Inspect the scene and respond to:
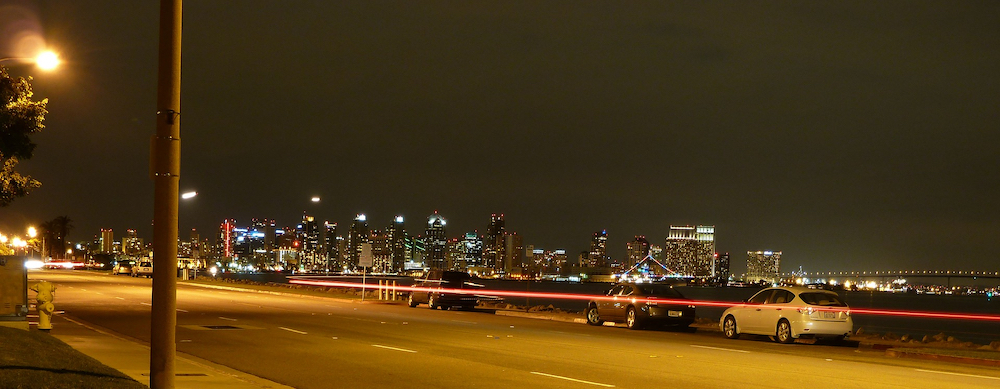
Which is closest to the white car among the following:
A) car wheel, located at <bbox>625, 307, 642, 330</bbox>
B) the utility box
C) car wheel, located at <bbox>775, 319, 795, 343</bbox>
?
car wheel, located at <bbox>775, 319, 795, 343</bbox>

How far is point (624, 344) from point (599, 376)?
7.52 m

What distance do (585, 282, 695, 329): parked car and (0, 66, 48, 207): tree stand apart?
18.9m

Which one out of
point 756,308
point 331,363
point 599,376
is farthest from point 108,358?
point 756,308

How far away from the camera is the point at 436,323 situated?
30.5 meters

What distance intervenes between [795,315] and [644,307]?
6.36 m

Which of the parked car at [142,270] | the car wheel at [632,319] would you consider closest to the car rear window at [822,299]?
the car wheel at [632,319]

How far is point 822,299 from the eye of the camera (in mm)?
25547

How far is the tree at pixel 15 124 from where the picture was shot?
1914cm

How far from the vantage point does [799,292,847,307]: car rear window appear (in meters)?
25.3

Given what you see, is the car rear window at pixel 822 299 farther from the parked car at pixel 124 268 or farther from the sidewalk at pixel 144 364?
the parked car at pixel 124 268

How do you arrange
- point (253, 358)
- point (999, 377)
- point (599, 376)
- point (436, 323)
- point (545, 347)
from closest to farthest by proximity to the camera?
point (599, 376) → point (999, 377) → point (253, 358) → point (545, 347) → point (436, 323)

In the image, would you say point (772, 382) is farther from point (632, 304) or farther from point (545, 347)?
point (632, 304)

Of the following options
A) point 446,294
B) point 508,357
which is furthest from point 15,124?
point 446,294

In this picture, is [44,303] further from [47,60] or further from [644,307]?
[644,307]
